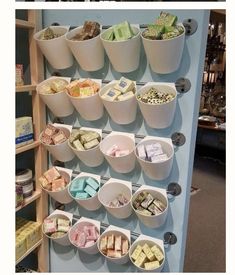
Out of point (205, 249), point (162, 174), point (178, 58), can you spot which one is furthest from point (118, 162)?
point (205, 249)

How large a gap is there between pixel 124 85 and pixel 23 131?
51cm

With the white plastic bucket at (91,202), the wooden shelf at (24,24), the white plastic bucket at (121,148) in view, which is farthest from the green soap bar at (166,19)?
the white plastic bucket at (91,202)

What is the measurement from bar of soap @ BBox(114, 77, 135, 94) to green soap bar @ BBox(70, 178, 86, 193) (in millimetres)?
448

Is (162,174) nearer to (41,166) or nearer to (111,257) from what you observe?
(111,257)

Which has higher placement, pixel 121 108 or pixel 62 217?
pixel 121 108

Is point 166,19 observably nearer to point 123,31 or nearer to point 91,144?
point 123,31

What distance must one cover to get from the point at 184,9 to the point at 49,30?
567 millimetres

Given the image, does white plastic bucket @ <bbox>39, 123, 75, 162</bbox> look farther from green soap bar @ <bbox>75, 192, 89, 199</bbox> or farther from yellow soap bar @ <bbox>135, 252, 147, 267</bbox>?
yellow soap bar @ <bbox>135, 252, 147, 267</bbox>

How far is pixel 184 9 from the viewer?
1.05 metres

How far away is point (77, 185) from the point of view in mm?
1314

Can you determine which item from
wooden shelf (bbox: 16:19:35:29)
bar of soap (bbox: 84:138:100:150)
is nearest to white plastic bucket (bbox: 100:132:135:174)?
bar of soap (bbox: 84:138:100:150)

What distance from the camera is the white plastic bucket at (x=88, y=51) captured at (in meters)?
1.13

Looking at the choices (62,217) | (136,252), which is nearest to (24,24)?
(62,217)

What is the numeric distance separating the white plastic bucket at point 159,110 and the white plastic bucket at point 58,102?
0.34 m
